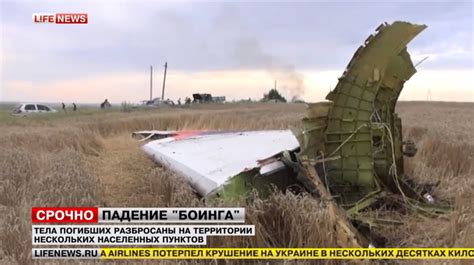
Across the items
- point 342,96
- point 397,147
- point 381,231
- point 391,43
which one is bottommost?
point 381,231

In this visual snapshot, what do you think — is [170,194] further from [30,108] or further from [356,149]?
[30,108]

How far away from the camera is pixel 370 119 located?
17.5 feet

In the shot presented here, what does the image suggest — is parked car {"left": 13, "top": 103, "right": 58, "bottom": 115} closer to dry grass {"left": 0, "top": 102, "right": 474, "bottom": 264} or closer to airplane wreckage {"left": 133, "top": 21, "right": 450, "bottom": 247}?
dry grass {"left": 0, "top": 102, "right": 474, "bottom": 264}

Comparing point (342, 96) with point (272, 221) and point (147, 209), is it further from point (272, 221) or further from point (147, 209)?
point (147, 209)

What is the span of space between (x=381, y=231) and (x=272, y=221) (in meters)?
1.11

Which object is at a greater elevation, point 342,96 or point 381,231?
point 342,96

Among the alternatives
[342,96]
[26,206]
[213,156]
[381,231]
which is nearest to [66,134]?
[213,156]

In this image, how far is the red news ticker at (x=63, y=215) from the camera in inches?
172

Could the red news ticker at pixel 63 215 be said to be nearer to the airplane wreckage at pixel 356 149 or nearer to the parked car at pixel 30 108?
the airplane wreckage at pixel 356 149

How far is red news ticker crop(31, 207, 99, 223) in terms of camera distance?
14.4 ft

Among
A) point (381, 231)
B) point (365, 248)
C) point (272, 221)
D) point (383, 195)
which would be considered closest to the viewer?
point (365, 248)

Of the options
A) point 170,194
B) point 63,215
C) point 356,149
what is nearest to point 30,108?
point 170,194
